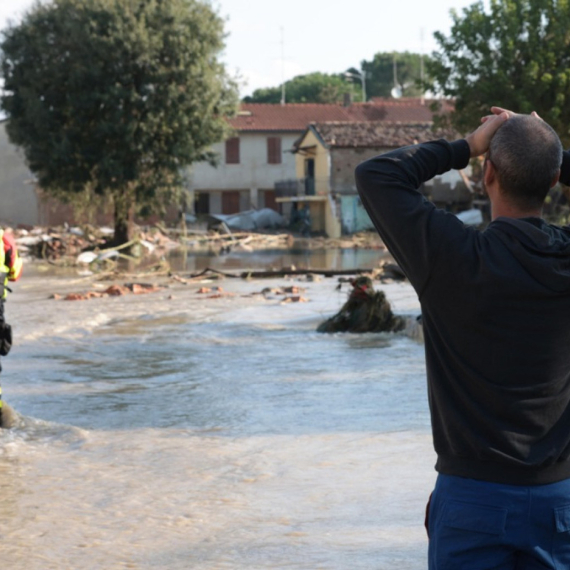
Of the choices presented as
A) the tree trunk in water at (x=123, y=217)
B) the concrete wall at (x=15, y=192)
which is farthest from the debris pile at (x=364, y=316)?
the concrete wall at (x=15, y=192)

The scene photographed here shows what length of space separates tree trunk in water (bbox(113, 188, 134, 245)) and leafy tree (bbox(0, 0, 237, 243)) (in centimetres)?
10

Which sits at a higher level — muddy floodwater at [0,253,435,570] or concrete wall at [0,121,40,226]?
concrete wall at [0,121,40,226]

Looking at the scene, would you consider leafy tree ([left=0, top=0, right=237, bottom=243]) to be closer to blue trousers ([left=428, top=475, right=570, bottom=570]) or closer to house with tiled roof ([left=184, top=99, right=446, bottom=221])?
house with tiled roof ([left=184, top=99, right=446, bottom=221])

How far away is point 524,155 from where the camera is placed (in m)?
2.55

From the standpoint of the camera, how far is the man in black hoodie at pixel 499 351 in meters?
2.51

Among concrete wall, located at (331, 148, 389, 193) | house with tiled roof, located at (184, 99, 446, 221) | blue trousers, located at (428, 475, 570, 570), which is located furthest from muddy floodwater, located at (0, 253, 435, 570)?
house with tiled roof, located at (184, 99, 446, 221)

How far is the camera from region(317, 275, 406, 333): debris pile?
1431cm

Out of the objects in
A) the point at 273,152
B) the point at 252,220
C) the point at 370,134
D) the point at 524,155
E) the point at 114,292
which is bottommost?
the point at 114,292

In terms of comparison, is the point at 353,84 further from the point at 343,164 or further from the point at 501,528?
the point at 501,528

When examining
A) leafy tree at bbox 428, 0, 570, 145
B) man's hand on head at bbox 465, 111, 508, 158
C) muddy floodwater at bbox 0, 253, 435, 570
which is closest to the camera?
man's hand on head at bbox 465, 111, 508, 158

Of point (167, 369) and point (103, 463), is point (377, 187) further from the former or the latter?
point (167, 369)

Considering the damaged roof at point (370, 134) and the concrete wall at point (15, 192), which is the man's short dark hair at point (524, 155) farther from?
the concrete wall at point (15, 192)

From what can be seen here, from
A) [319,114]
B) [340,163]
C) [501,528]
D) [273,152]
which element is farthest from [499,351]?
[319,114]

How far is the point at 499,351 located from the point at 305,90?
335 feet
